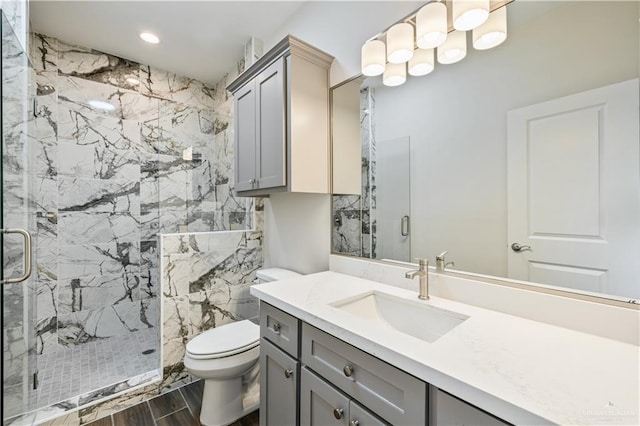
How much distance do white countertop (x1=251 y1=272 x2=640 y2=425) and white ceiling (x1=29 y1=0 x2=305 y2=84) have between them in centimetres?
217

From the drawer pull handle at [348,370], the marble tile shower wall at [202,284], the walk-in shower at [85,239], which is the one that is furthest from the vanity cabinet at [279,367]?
the walk-in shower at [85,239]

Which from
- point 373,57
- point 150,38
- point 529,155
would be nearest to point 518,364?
point 529,155

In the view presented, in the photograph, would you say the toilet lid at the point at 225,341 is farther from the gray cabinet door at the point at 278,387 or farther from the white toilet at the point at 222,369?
the gray cabinet door at the point at 278,387

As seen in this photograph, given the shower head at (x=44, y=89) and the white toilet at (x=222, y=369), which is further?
the shower head at (x=44, y=89)

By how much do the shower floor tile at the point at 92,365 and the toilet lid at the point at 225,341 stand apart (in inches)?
A: 25.7

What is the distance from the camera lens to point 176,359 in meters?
2.03

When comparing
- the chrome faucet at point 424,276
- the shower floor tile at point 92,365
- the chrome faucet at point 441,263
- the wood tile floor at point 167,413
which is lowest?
the wood tile floor at point 167,413

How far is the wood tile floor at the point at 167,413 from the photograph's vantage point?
5.51 feet

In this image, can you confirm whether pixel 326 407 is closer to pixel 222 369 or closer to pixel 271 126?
pixel 222 369

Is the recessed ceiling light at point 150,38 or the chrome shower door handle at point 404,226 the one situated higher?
the recessed ceiling light at point 150,38

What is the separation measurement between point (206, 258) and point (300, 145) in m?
1.18

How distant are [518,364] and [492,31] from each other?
1.19 meters

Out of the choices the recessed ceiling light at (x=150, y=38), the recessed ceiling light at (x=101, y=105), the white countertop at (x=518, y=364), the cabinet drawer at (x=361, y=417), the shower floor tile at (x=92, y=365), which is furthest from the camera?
the recessed ceiling light at (x=101, y=105)

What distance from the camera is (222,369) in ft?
5.22
